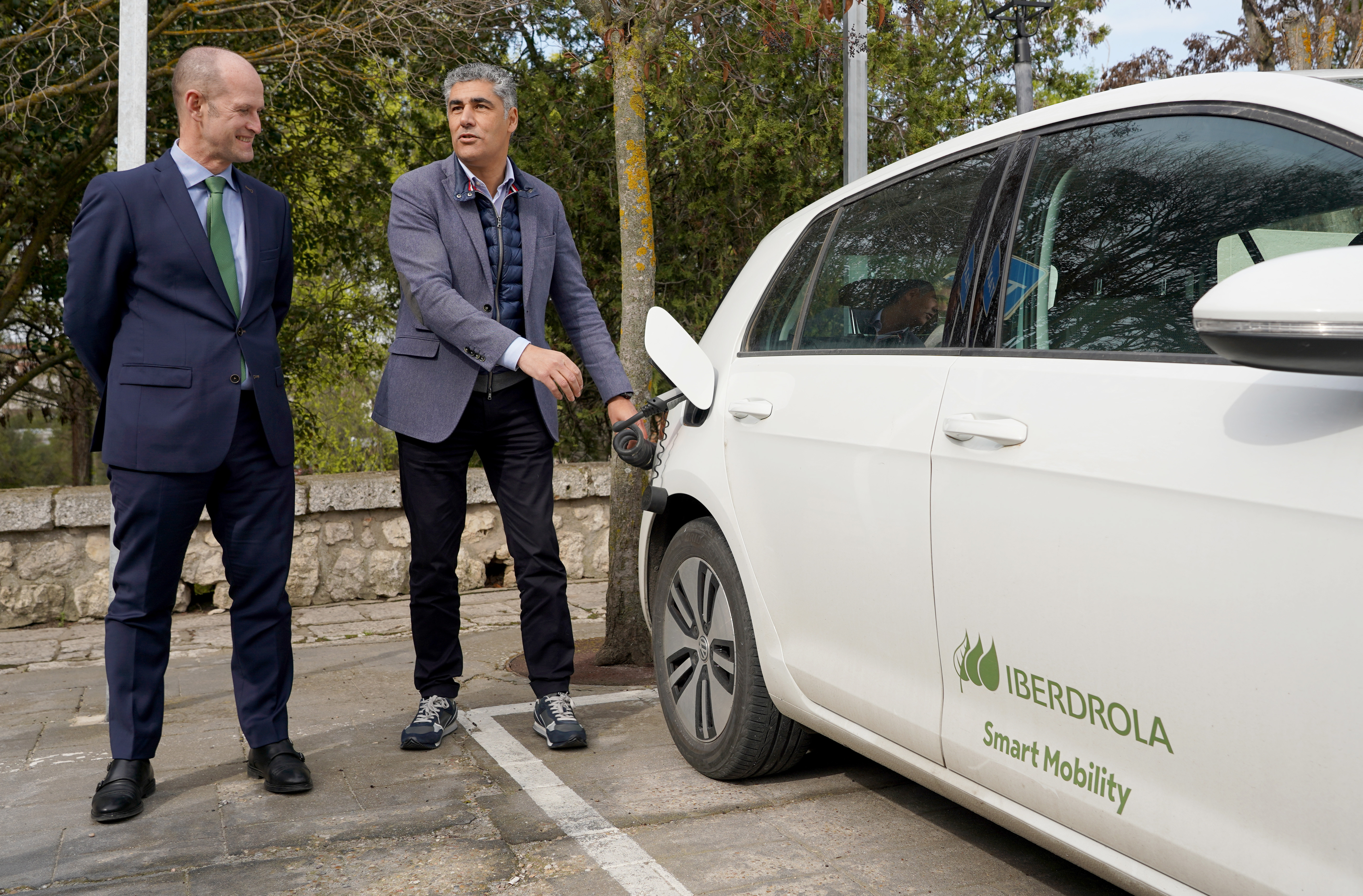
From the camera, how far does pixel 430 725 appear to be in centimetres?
379

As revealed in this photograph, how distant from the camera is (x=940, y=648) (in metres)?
2.33

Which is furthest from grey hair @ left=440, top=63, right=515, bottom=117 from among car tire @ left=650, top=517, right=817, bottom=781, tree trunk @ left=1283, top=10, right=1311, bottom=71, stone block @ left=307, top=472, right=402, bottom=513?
tree trunk @ left=1283, top=10, right=1311, bottom=71

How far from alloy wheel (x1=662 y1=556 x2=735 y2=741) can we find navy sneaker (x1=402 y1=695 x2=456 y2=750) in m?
0.83

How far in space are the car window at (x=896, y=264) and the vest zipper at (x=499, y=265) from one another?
42.3 inches

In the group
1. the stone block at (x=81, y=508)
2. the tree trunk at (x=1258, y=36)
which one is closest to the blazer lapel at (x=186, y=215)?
the stone block at (x=81, y=508)

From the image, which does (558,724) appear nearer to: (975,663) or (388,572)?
(975,663)

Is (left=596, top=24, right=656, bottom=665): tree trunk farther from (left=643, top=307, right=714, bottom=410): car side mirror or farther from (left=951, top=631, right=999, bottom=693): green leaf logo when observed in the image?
(left=951, top=631, right=999, bottom=693): green leaf logo

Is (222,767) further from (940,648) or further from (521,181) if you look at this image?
(940,648)

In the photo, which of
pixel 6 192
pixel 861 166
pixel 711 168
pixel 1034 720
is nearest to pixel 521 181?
pixel 1034 720

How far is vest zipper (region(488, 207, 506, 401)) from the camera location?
370 cm

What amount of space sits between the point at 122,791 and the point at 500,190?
2.04 m

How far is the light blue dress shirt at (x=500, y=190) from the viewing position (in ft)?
11.4

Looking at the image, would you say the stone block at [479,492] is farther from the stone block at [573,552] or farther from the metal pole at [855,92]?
the metal pole at [855,92]

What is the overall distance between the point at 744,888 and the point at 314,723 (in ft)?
6.90
